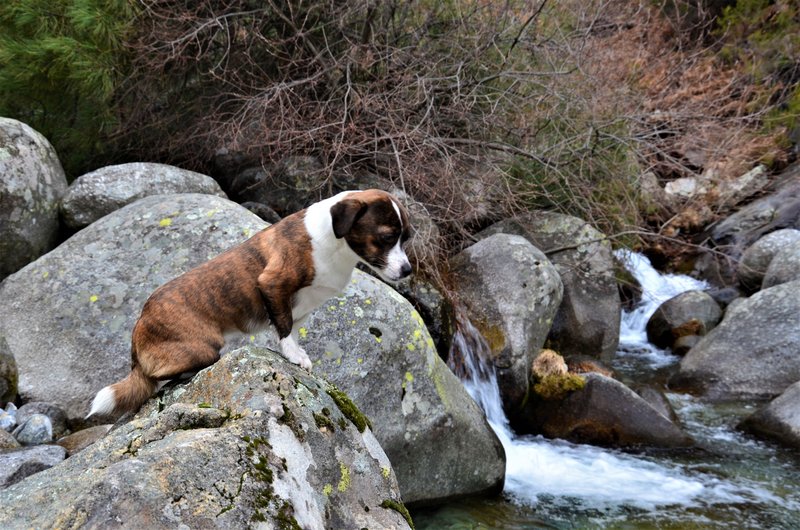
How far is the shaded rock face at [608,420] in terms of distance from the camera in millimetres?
7715

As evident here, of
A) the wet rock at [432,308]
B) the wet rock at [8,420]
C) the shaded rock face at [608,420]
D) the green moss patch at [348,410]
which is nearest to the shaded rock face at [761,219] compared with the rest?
the shaded rock face at [608,420]

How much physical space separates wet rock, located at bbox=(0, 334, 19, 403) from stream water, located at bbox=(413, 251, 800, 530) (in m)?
3.22

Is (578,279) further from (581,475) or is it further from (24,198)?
(24,198)

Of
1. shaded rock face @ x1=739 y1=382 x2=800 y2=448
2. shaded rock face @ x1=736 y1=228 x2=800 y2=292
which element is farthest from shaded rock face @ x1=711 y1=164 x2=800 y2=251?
shaded rock face @ x1=739 y1=382 x2=800 y2=448

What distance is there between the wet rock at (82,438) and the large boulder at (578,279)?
617 cm

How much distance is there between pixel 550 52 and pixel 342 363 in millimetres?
5913

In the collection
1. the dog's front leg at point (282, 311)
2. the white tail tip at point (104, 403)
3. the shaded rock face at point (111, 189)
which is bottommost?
the white tail tip at point (104, 403)

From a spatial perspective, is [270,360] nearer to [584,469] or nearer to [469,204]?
[584,469]

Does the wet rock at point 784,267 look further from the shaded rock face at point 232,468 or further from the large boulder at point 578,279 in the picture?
the shaded rock face at point 232,468

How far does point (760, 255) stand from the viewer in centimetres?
1235

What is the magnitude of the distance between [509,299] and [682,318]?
4.26 meters

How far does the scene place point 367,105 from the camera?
849 cm

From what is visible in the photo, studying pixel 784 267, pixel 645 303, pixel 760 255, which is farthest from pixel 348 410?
pixel 760 255

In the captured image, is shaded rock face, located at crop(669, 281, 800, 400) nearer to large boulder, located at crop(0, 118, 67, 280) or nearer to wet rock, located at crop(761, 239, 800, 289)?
wet rock, located at crop(761, 239, 800, 289)
